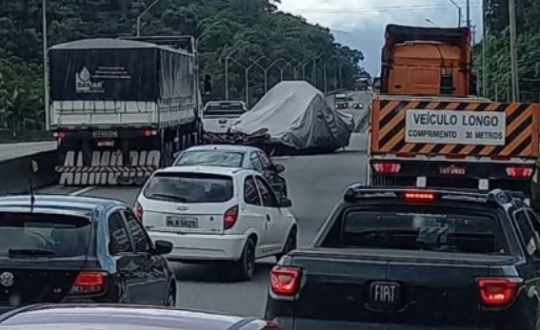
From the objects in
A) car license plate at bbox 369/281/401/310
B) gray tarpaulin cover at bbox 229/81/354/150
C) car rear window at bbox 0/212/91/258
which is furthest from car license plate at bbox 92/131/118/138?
car license plate at bbox 369/281/401/310

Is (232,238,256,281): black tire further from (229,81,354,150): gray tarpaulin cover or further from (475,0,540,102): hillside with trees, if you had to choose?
(475,0,540,102): hillside with trees

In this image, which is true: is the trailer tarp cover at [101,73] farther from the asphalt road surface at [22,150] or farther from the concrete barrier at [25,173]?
the asphalt road surface at [22,150]

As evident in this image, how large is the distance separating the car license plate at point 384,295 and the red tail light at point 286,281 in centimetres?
46

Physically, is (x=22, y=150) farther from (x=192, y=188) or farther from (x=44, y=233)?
(x=44, y=233)

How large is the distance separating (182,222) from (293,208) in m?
12.5

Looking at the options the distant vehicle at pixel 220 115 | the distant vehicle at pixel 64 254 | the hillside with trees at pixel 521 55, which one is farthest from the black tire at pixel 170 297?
the hillside with trees at pixel 521 55

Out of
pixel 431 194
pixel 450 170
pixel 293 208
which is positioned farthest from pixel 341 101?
pixel 431 194

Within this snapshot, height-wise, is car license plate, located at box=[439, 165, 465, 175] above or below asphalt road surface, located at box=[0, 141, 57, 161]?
Answer: above

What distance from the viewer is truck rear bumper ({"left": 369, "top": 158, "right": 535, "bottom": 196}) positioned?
20.4 m

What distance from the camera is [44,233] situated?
1062 cm

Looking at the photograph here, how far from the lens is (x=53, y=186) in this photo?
35.9 m

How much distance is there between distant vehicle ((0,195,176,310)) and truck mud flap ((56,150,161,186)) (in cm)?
2324

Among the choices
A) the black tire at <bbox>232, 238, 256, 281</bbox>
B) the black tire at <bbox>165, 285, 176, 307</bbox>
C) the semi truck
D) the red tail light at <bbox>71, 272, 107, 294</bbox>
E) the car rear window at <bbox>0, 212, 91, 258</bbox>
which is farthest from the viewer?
the semi truck

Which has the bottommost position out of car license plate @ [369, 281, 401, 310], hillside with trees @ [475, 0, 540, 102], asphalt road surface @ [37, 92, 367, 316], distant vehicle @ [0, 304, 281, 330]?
asphalt road surface @ [37, 92, 367, 316]
